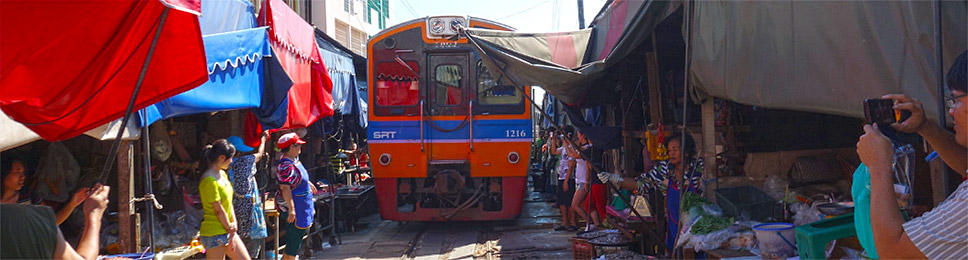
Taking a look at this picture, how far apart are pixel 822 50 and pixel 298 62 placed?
5302mm

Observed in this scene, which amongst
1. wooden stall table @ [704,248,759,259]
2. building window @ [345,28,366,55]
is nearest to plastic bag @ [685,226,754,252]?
wooden stall table @ [704,248,759,259]

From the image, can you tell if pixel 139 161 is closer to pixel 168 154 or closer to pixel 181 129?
pixel 168 154

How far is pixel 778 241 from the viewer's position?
3.44 meters

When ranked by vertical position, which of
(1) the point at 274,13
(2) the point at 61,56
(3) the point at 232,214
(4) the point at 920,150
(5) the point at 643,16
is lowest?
(3) the point at 232,214

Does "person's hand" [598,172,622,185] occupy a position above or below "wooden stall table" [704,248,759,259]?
above

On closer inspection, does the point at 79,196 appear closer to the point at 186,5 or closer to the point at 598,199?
the point at 186,5

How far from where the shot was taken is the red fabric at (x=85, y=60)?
254 cm

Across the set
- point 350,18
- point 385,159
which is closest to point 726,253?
point 385,159

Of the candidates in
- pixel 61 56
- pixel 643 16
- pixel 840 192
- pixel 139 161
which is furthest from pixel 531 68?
pixel 139 161

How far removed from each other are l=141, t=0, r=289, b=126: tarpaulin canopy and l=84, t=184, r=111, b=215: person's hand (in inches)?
57.6

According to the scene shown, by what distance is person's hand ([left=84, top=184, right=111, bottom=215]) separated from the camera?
2764 millimetres

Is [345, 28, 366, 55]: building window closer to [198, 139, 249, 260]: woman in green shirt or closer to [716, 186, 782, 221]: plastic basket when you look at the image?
[198, 139, 249, 260]: woman in green shirt

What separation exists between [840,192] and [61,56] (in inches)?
194

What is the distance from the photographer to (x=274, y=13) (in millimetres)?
6133
